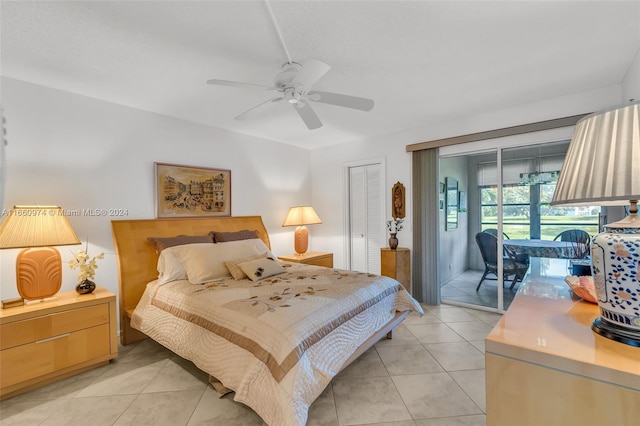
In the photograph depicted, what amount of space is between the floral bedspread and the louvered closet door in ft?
5.73

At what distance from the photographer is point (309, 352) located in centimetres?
176

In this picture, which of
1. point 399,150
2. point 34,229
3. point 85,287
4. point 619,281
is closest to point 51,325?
point 85,287

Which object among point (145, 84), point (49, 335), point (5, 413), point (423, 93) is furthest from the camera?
point (423, 93)

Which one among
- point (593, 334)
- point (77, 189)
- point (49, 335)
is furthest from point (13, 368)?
point (593, 334)

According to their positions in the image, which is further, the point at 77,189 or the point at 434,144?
the point at 434,144

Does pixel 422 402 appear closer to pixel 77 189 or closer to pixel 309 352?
pixel 309 352

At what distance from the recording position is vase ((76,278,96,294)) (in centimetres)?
252

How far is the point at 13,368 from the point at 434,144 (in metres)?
4.50

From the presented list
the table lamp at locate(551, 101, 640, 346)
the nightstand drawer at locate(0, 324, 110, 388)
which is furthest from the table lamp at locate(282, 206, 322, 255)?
the table lamp at locate(551, 101, 640, 346)

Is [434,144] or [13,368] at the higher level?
[434,144]

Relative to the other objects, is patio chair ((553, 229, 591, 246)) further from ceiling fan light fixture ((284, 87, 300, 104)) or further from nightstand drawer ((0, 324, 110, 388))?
nightstand drawer ((0, 324, 110, 388))

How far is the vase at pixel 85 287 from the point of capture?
2.52m

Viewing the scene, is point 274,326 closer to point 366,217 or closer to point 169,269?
point 169,269

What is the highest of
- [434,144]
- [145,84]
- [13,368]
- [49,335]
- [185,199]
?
[145,84]
